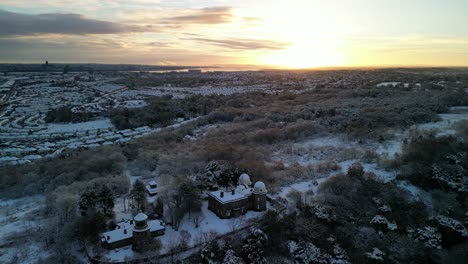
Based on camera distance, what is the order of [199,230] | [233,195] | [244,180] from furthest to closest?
[244,180] < [233,195] < [199,230]

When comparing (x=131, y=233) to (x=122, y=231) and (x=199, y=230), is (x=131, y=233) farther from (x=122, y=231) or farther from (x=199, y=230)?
(x=199, y=230)

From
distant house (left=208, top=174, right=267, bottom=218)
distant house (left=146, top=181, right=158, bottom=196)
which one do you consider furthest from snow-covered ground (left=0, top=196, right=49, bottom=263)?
distant house (left=208, top=174, right=267, bottom=218)

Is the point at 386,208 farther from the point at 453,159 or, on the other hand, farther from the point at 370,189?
the point at 453,159

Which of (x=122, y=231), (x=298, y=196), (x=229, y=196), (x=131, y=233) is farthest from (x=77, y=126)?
(x=298, y=196)

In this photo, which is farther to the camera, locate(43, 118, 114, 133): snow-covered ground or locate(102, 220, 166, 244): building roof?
locate(43, 118, 114, 133): snow-covered ground

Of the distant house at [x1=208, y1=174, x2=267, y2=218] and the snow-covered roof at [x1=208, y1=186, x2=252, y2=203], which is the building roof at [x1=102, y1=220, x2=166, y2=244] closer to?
the distant house at [x1=208, y1=174, x2=267, y2=218]

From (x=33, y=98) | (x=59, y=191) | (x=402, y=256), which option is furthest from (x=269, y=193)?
(x=33, y=98)
